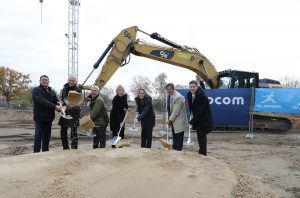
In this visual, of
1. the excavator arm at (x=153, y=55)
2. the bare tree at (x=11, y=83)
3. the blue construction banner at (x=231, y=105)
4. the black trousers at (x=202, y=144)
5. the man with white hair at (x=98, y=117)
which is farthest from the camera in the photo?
the bare tree at (x=11, y=83)

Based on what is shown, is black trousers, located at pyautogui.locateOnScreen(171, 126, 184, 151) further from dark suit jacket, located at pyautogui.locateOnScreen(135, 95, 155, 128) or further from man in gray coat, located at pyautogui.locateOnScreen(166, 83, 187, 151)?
dark suit jacket, located at pyautogui.locateOnScreen(135, 95, 155, 128)

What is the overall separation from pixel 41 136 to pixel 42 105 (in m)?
0.58

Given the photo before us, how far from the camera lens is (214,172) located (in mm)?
4023

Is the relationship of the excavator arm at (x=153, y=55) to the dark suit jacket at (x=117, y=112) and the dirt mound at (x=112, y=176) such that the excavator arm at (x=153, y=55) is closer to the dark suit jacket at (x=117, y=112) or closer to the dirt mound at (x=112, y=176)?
the dark suit jacket at (x=117, y=112)

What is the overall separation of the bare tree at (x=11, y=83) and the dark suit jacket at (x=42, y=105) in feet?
157

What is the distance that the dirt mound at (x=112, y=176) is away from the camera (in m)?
3.06

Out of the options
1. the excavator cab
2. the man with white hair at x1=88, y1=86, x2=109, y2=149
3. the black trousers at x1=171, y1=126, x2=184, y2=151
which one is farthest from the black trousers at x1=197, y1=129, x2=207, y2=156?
the excavator cab

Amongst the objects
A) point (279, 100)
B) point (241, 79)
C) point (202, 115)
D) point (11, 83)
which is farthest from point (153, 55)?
point (11, 83)

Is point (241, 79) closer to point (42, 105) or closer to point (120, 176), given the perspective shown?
point (42, 105)

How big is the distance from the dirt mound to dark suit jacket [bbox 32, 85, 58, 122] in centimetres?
258

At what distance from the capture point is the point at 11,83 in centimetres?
5228

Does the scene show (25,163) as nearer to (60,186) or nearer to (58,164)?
(58,164)

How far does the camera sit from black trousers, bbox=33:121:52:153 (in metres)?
6.96

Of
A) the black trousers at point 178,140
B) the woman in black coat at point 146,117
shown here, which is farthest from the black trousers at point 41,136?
the black trousers at point 178,140
